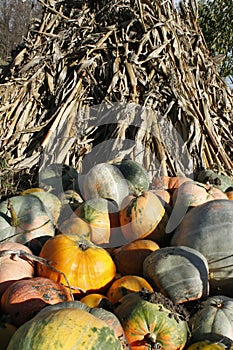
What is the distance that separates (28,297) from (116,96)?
3014 mm

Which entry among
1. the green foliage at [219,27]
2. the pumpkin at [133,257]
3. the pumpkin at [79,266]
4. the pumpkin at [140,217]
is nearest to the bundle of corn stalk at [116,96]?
the pumpkin at [140,217]

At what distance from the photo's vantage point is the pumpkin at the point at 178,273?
2.55 metres

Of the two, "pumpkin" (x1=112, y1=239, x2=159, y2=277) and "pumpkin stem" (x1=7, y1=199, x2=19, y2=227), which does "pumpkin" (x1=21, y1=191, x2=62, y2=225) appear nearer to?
"pumpkin stem" (x1=7, y1=199, x2=19, y2=227)

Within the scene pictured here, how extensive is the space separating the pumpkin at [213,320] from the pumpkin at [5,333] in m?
0.88

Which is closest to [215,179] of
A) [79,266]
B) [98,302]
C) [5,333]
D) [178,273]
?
[178,273]

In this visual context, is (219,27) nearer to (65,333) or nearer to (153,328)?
(153,328)

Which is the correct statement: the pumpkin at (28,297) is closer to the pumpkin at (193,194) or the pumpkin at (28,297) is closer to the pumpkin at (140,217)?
the pumpkin at (140,217)

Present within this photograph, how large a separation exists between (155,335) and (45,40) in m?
4.31

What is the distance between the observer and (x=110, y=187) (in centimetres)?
379

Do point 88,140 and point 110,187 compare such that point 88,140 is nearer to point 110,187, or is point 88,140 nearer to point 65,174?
point 65,174

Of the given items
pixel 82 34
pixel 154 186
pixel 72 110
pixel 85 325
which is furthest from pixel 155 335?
pixel 82 34

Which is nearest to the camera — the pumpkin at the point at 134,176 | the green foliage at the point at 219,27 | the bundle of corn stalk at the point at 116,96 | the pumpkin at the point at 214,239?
the pumpkin at the point at 214,239

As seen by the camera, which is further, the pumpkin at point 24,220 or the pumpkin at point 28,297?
the pumpkin at point 24,220

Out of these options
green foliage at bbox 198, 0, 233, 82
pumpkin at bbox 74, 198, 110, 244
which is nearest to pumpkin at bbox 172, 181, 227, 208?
pumpkin at bbox 74, 198, 110, 244
